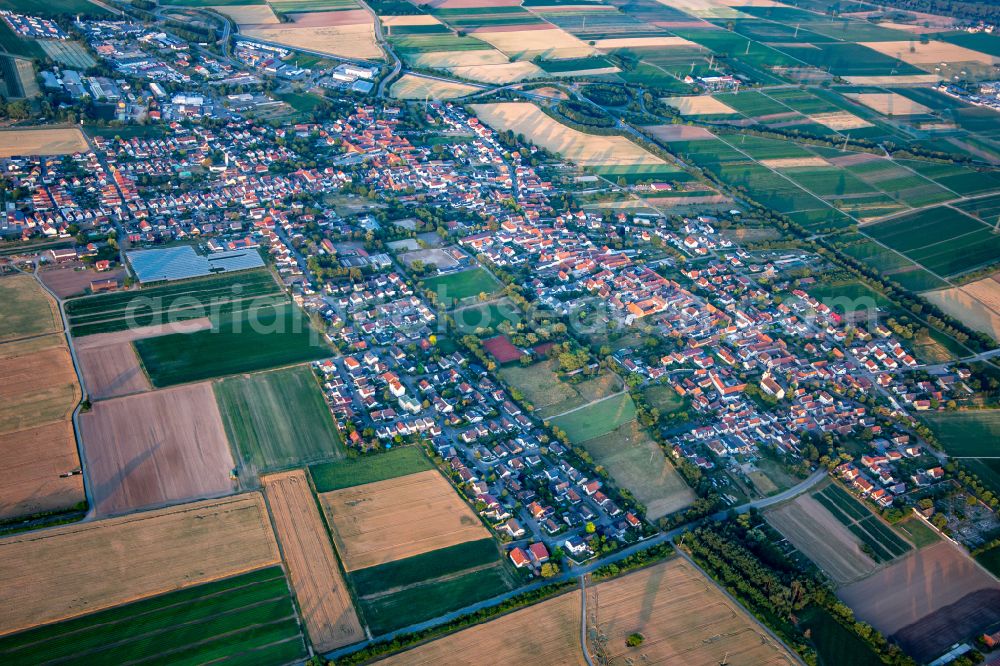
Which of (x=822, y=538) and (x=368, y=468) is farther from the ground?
(x=822, y=538)

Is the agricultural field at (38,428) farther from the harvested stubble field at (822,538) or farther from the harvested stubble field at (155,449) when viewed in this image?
the harvested stubble field at (822,538)

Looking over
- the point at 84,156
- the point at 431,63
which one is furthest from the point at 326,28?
the point at 84,156

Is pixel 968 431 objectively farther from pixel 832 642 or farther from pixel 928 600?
pixel 832 642

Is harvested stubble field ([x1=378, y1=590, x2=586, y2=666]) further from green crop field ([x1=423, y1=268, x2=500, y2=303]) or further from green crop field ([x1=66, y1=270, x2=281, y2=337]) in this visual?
green crop field ([x1=66, y1=270, x2=281, y2=337])

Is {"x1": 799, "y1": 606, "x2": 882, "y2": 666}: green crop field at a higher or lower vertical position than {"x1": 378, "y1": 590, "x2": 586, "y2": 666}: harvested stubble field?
higher

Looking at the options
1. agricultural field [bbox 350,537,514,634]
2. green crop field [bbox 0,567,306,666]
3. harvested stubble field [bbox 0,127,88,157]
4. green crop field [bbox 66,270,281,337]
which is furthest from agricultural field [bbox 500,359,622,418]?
harvested stubble field [bbox 0,127,88,157]

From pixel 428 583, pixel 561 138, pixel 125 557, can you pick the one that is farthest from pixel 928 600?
pixel 561 138

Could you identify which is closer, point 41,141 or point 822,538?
point 822,538
